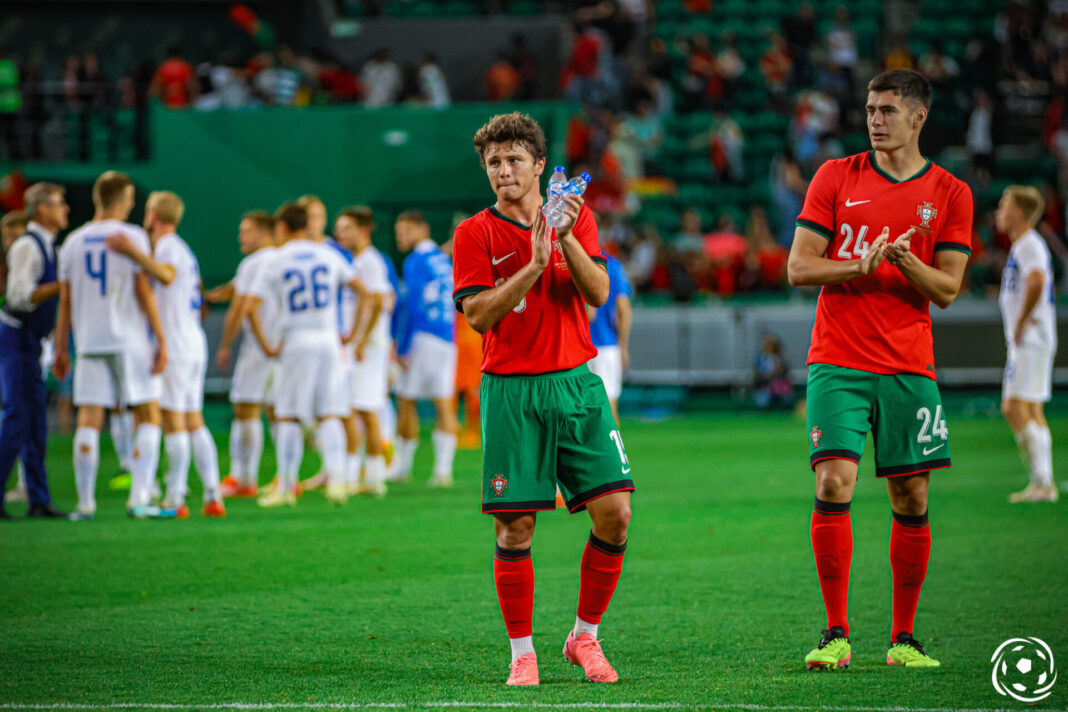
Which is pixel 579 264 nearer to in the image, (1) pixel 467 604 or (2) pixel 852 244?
(2) pixel 852 244

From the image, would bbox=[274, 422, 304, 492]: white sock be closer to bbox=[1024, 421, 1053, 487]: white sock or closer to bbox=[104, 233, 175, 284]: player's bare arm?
bbox=[104, 233, 175, 284]: player's bare arm

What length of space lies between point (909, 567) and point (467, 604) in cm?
248

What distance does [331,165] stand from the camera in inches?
813

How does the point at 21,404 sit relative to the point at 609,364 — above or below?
below

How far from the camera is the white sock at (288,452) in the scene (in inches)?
427

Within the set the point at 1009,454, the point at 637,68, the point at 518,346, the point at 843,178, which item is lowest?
the point at 1009,454

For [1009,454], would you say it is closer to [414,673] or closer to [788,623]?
[788,623]

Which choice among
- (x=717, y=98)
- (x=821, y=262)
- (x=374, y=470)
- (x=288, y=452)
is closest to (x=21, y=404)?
(x=288, y=452)

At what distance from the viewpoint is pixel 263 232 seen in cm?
1226

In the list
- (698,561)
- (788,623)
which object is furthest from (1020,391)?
(788,623)

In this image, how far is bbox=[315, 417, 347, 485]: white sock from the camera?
1084 cm

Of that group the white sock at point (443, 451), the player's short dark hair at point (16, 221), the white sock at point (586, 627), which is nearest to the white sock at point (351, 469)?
the white sock at point (443, 451)

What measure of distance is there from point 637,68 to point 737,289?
5932 mm

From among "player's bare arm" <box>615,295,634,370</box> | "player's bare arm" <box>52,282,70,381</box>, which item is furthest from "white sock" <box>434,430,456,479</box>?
"player's bare arm" <box>52,282,70,381</box>
